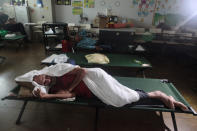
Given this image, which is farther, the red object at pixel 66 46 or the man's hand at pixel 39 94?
the red object at pixel 66 46

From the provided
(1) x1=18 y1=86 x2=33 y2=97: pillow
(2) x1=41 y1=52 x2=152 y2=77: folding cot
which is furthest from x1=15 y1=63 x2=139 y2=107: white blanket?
(2) x1=41 y1=52 x2=152 y2=77: folding cot

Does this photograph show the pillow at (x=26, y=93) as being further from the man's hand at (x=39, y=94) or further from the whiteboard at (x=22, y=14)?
the whiteboard at (x=22, y=14)

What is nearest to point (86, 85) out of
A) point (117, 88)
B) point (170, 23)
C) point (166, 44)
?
point (117, 88)

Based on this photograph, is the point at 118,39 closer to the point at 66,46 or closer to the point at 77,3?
the point at 66,46

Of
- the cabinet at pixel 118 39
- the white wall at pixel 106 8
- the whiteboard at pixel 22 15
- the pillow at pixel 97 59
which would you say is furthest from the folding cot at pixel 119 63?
the whiteboard at pixel 22 15

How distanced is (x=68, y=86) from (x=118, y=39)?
2.30m

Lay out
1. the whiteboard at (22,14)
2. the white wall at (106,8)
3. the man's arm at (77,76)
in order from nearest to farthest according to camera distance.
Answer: the man's arm at (77,76), the white wall at (106,8), the whiteboard at (22,14)

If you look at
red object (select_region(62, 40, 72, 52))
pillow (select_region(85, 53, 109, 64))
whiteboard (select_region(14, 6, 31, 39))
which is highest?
whiteboard (select_region(14, 6, 31, 39))

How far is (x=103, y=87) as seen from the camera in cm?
150

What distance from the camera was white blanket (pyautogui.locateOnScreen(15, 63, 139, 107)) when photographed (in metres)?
1.44

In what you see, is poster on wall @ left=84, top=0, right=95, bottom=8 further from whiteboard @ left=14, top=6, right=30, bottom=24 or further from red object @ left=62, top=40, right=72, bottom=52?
whiteboard @ left=14, top=6, right=30, bottom=24

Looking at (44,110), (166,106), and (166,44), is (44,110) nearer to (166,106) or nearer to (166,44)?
(166,106)

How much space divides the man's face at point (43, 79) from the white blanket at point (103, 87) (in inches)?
1.8

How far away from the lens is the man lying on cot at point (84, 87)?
4.79ft
